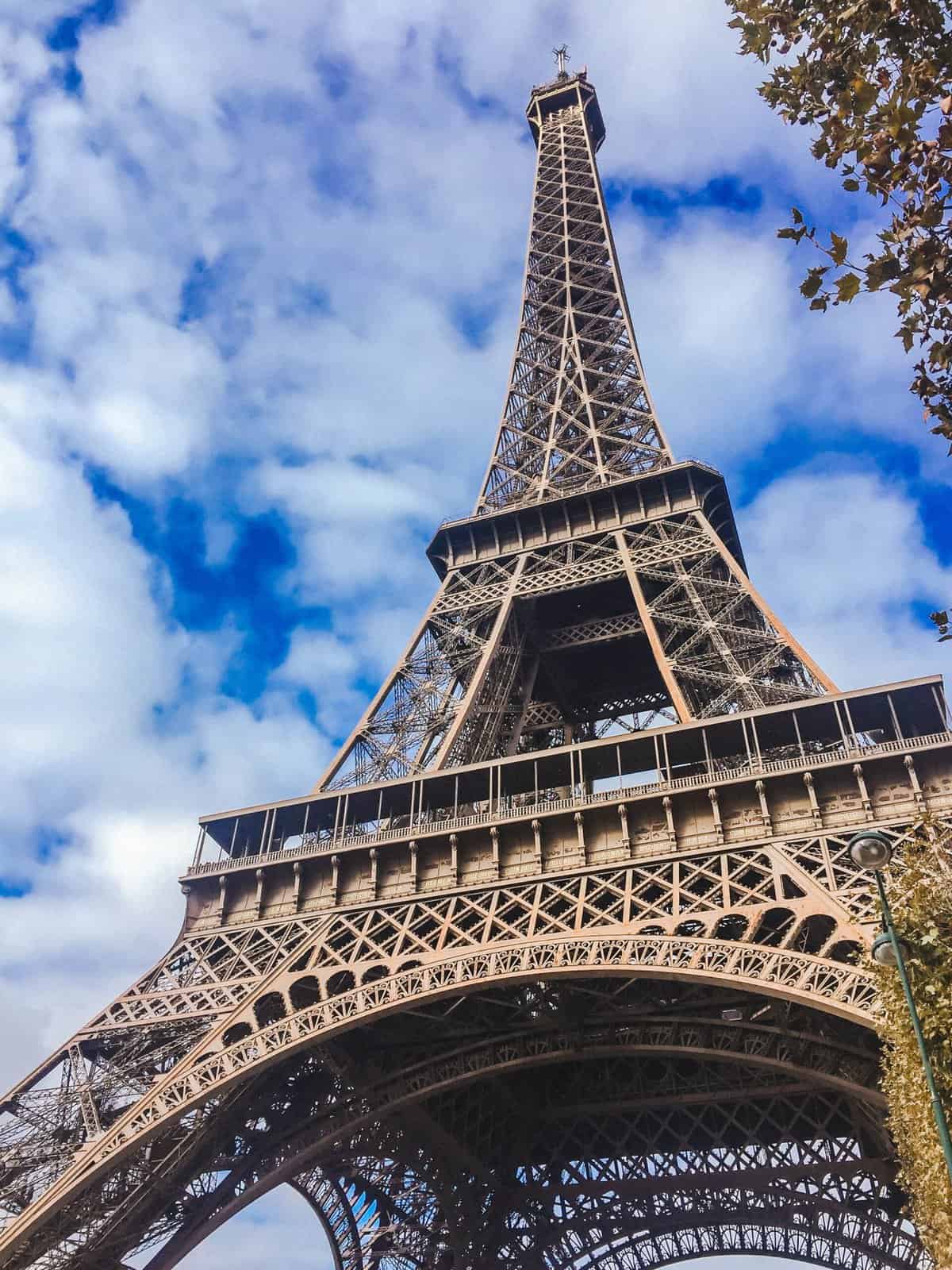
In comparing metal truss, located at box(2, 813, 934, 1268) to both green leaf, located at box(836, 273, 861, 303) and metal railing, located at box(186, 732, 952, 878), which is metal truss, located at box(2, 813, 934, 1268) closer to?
metal railing, located at box(186, 732, 952, 878)

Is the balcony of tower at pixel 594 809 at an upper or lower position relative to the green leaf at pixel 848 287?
upper

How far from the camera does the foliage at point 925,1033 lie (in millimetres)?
11578

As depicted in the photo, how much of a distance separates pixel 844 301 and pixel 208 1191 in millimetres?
20143

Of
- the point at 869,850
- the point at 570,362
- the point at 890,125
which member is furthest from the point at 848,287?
the point at 570,362

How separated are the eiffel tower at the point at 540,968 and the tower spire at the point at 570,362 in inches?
73.6

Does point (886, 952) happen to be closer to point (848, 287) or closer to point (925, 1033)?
point (925, 1033)

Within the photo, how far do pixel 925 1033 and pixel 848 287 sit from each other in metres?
8.27

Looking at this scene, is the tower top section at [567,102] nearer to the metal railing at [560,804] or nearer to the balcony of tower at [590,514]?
the balcony of tower at [590,514]

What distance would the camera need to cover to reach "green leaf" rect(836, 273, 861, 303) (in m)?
6.92

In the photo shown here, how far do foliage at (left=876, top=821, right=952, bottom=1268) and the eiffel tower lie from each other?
172 centimetres

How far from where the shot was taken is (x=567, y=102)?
5253 cm

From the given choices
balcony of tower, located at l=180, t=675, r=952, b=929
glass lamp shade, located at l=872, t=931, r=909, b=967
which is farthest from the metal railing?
glass lamp shade, located at l=872, t=931, r=909, b=967

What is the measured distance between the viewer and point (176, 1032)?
2112 centimetres

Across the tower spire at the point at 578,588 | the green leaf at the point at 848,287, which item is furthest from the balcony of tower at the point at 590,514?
the green leaf at the point at 848,287
